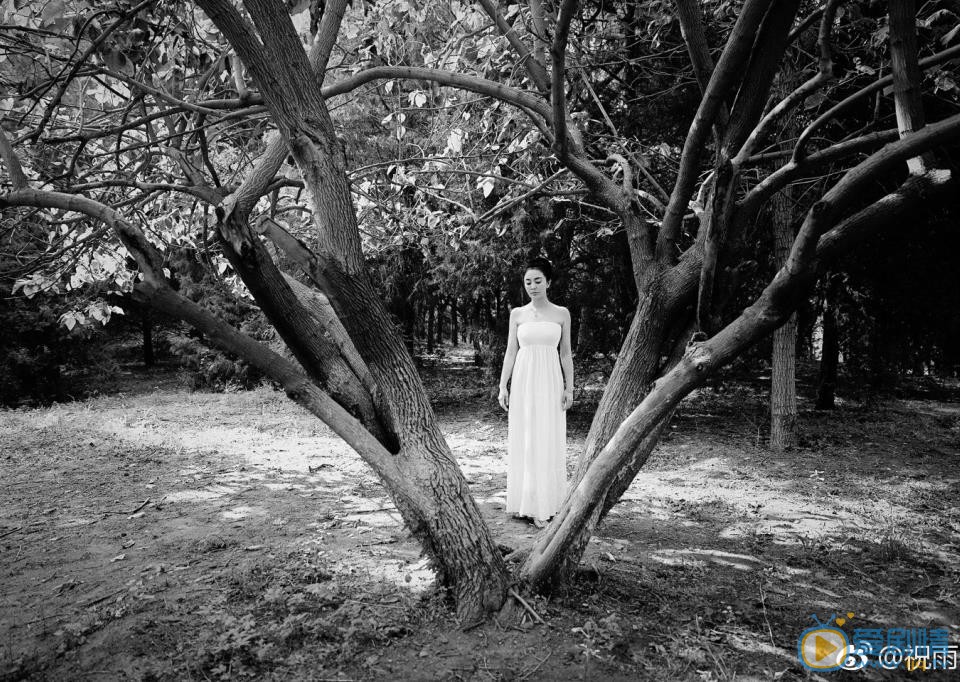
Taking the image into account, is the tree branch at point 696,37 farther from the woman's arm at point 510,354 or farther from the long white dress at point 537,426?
the woman's arm at point 510,354

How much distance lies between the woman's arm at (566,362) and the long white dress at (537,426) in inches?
2.5

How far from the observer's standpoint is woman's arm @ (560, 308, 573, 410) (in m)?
5.30

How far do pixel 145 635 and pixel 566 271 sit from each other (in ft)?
26.0

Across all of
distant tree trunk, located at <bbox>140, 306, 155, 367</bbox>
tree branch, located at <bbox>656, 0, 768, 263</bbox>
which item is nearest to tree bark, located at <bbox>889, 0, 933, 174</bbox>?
tree branch, located at <bbox>656, 0, 768, 263</bbox>

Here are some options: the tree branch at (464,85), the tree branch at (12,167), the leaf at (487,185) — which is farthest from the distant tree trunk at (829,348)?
the tree branch at (12,167)

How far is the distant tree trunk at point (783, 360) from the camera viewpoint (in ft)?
24.8

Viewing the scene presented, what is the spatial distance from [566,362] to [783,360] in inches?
169

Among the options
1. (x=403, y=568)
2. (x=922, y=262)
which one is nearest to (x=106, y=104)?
(x=403, y=568)

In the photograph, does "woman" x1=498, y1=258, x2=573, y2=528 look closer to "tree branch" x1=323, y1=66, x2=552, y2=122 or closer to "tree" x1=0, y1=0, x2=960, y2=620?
"tree" x1=0, y1=0, x2=960, y2=620

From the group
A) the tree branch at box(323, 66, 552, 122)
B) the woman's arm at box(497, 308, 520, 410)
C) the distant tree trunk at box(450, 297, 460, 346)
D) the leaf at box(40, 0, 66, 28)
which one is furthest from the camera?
the distant tree trunk at box(450, 297, 460, 346)

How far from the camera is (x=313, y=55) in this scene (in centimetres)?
345

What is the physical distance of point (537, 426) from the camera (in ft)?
17.2

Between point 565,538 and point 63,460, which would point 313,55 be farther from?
point 63,460

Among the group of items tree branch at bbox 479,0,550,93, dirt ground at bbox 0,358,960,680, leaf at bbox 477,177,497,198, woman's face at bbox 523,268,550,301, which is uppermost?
tree branch at bbox 479,0,550,93
